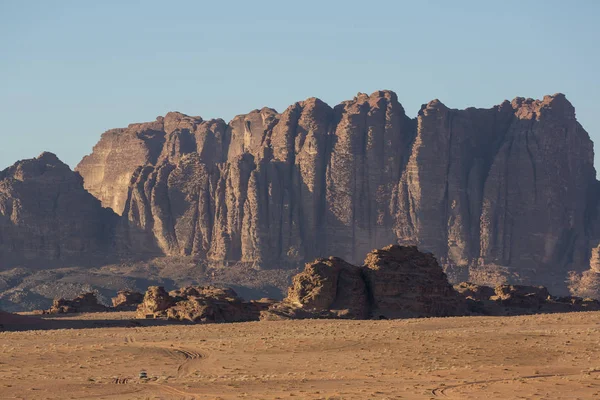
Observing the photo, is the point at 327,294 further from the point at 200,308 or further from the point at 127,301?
the point at 127,301

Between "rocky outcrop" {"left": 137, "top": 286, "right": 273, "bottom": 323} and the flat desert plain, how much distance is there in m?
9.94

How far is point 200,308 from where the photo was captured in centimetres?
8769

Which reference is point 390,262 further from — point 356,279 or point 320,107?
point 320,107

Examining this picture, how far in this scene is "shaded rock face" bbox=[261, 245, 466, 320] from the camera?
86.9 metres

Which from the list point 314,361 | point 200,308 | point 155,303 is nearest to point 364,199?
point 155,303

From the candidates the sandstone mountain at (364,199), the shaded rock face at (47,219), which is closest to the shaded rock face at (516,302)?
the sandstone mountain at (364,199)

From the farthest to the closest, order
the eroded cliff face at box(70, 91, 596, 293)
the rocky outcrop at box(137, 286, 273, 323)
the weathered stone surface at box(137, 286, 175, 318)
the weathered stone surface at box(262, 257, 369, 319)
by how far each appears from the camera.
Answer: the eroded cliff face at box(70, 91, 596, 293)
the weathered stone surface at box(137, 286, 175, 318)
the rocky outcrop at box(137, 286, 273, 323)
the weathered stone surface at box(262, 257, 369, 319)

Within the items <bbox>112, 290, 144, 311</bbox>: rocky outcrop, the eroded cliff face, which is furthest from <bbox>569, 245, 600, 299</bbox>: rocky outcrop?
<bbox>112, 290, 144, 311</bbox>: rocky outcrop

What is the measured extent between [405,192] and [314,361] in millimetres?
128733

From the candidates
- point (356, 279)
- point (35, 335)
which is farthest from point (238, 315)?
point (35, 335)

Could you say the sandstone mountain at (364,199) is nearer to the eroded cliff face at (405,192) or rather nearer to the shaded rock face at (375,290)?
the eroded cliff face at (405,192)

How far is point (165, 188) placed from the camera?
7766 inches

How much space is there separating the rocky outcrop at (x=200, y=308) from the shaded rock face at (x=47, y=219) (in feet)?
315

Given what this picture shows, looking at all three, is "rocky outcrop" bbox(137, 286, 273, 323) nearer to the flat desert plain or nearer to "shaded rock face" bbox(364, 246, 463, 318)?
"shaded rock face" bbox(364, 246, 463, 318)
